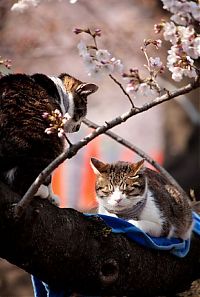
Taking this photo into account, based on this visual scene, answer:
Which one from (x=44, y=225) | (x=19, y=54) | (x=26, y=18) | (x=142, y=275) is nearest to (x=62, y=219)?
(x=44, y=225)

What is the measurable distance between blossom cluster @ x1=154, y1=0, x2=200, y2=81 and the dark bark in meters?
0.74

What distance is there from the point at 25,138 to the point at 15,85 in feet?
0.81

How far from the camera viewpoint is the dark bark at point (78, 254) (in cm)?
303

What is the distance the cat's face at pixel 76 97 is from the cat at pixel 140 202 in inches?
10.5

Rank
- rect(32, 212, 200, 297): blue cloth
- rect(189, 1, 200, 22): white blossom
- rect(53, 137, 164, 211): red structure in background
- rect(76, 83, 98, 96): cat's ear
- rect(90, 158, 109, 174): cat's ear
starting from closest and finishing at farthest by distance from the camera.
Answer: rect(189, 1, 200, 22): white blossom < rect(32, 212, 200, 297): blue cloth < rect(76, 83, 98, 96): cat's ear < rect(90, 158, 109, 174): cat's ear < rect(53, 137, 164, 211): red structure in background

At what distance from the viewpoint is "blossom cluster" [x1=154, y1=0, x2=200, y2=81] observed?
2.62 metres

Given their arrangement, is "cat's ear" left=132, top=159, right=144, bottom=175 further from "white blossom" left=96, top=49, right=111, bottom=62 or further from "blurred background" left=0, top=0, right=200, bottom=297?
"blurred background" left=0, top=0, right=200, bottom=297

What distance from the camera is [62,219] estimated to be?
3.22 m

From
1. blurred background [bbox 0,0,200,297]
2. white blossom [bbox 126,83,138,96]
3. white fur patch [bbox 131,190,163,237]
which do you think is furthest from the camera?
blurred background [bbox 0,0,200,297]

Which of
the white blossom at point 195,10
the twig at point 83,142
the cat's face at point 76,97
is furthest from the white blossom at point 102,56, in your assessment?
the cat's face at point 76,97

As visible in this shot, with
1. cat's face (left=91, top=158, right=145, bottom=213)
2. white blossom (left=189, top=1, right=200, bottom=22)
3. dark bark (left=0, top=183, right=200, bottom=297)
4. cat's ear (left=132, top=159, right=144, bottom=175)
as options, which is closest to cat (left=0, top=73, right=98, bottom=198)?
dark bark (left=0, top=183, right=200, bottom=297)

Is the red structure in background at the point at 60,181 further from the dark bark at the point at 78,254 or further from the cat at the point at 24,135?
the cat at the point at 24,135

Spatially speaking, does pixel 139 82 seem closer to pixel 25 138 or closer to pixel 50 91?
pixel 25 138

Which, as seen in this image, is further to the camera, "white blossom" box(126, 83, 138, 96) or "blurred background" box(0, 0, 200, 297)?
"blurred background" box(0, 0, 200, 297)
